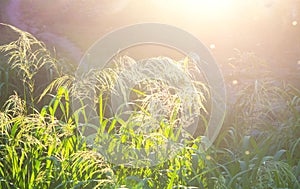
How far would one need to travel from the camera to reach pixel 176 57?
22.0 ft

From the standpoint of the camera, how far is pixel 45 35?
20.9ft

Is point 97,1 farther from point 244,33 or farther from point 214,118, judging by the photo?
point 214,118

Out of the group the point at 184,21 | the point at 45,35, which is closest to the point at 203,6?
the point at 184,21

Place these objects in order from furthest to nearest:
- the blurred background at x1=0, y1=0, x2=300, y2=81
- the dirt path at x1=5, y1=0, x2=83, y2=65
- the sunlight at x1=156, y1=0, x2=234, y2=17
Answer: the sunlight at x1=156, y1=0, x2=234, y2=17 → the blurred background at x1=0, y1=0, x2=300, y2=81 → the dirt path at x1=5, y1=0, x2=83, y2=65

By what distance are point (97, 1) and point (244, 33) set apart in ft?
7.10

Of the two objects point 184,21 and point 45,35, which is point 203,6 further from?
point 45,35

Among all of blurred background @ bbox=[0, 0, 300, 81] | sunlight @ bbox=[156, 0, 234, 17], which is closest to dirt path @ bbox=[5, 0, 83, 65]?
blurred background @ bbox=[0, 0, 300, 81]

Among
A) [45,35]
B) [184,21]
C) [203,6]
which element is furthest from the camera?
[203,6]

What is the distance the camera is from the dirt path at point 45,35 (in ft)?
19.9

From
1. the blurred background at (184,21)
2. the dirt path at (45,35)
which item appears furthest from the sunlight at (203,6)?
the dirt path at (45,35)

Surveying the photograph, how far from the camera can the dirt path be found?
239 inches

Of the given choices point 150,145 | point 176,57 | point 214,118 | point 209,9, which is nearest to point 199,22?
point 209,9

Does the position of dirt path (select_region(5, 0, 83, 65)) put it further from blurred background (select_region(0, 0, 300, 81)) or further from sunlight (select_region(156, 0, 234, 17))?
sunlight (select_region(156, 0, 234, 17))

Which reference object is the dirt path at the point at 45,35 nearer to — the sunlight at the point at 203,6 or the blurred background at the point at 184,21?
the blurred background at the point at 184,21
